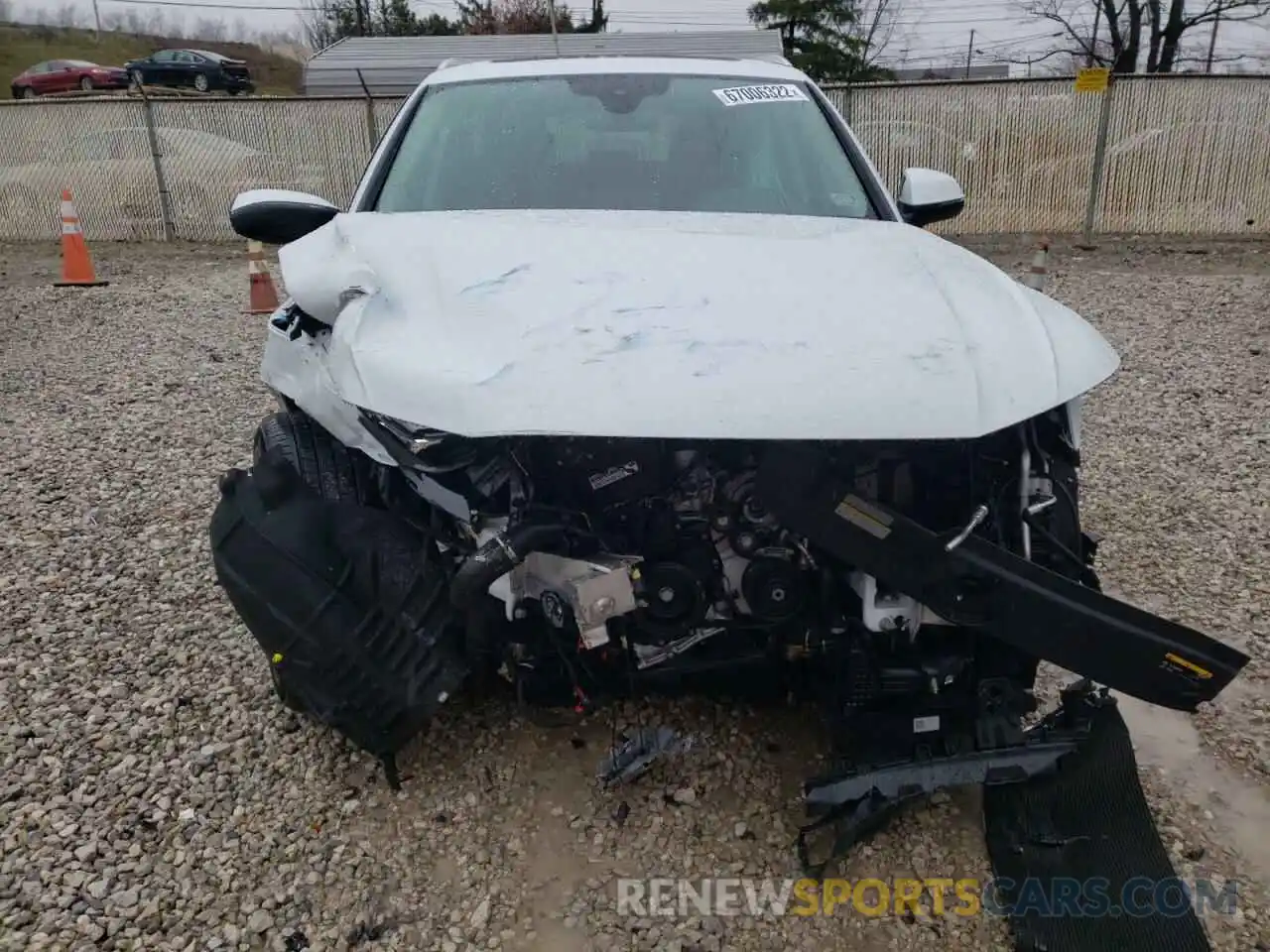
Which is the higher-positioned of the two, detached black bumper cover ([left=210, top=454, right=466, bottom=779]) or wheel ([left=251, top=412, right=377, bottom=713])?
wheel ([left=251, top=412, right=377, bottom=713])

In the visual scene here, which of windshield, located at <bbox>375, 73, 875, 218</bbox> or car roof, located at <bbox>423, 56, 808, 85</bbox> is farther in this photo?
car roof, located at <bbox>423, 56, 808, 85</bbox>

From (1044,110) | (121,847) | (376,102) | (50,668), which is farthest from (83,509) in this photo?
(1044,110)

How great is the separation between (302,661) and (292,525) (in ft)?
1.12

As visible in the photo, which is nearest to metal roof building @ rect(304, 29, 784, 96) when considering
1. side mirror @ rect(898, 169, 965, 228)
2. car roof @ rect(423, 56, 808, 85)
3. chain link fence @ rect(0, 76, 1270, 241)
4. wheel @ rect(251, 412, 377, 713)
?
chain link fence @ rect(0, 76, 1270, 241)

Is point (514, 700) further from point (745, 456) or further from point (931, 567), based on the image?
point (931, 567)

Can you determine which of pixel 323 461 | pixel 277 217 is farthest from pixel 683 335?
pixel 277 217

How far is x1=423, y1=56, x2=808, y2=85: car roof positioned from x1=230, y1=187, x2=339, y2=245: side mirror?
90 centimetres

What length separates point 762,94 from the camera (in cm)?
362

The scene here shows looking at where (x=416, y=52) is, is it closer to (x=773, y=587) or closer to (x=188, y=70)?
(x=188, y=70)

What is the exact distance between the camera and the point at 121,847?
2.48 metres

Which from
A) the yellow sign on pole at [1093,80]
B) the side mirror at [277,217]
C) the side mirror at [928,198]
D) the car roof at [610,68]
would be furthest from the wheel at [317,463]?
the yellow sign on pole at [1093,80]

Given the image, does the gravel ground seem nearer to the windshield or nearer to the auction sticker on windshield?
the windshield

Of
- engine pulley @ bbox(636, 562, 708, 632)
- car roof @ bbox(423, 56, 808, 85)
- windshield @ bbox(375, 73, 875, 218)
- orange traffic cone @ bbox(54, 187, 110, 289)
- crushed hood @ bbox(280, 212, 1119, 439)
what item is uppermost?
car roof @ bbox(423, 56, 808, 85)

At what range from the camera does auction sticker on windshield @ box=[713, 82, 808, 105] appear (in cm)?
357
